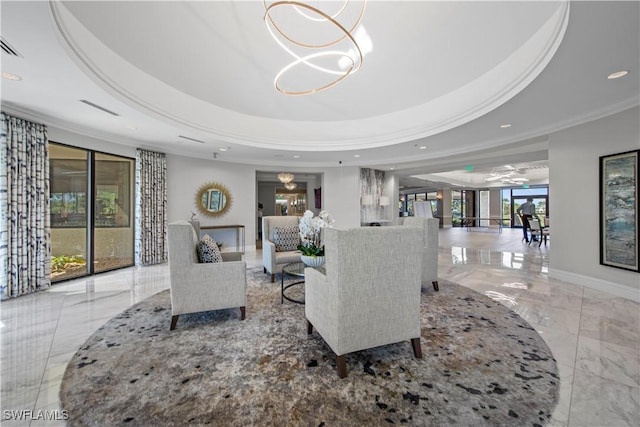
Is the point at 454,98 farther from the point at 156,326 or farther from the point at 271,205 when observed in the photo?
the point at 271,205

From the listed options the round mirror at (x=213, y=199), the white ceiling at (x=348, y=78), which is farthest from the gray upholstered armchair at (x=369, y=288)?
the round mirror at (x=213, y=199)

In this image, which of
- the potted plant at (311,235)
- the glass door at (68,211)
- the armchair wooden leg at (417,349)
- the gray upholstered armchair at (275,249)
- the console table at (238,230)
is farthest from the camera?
the console table at (238,230)

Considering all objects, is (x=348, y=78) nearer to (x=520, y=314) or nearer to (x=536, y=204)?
(x=520, y=314)

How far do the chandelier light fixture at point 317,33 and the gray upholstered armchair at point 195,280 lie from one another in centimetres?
190

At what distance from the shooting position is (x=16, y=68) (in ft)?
8.15

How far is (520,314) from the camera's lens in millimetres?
2828

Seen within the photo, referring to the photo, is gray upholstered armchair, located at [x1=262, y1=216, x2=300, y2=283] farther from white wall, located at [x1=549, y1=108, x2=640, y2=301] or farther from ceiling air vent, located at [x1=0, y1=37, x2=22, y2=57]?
white wall, located at [x1=549, y1=108, x2=640, y2=301]

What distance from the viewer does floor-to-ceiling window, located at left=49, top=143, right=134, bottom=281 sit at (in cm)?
421

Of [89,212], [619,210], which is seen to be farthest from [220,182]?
[619,210]

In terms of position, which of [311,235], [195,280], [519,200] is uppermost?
[519,200]

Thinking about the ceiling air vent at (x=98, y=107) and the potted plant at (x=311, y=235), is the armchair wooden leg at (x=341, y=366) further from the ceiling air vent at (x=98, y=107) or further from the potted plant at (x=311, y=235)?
the ceiling air vent at (x=98, y=107)

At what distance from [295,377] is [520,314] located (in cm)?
264

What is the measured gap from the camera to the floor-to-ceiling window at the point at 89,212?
4.21m

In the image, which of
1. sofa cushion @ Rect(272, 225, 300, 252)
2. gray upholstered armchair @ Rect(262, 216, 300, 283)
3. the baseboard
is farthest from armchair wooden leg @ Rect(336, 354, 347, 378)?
the baseboard
